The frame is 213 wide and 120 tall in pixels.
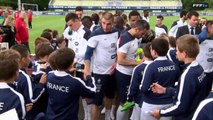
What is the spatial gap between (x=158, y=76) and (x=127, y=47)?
4.48ft

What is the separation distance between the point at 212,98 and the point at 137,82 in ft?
8.31

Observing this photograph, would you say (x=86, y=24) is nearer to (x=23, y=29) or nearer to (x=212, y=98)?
(x=23, y=29)

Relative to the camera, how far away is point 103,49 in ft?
17.7

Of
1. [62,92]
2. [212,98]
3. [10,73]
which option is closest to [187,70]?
[212,98]

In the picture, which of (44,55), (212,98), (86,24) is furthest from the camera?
(86,24)

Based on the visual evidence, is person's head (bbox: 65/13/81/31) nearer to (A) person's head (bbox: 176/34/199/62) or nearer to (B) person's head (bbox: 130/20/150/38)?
(B) person's head (bbox: 130/20/150/38)

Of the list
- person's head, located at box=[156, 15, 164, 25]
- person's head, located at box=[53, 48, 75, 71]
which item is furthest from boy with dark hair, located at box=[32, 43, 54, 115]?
person's head, located at box=[156, 15, 164, 25]

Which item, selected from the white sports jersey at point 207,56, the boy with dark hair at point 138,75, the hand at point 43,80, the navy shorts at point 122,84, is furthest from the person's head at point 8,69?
the white sports jersey at point 207,56

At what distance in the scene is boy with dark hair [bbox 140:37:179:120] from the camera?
12.5ft

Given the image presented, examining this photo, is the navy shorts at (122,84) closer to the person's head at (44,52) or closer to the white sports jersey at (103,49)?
the white sports jersey at (103,49)

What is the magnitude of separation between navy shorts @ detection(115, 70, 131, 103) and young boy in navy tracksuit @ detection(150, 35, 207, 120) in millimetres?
1964

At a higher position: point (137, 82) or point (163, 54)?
point (163, 54)

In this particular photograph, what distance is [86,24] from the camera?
7.95 m

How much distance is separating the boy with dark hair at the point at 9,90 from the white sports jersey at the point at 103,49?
251 cm
